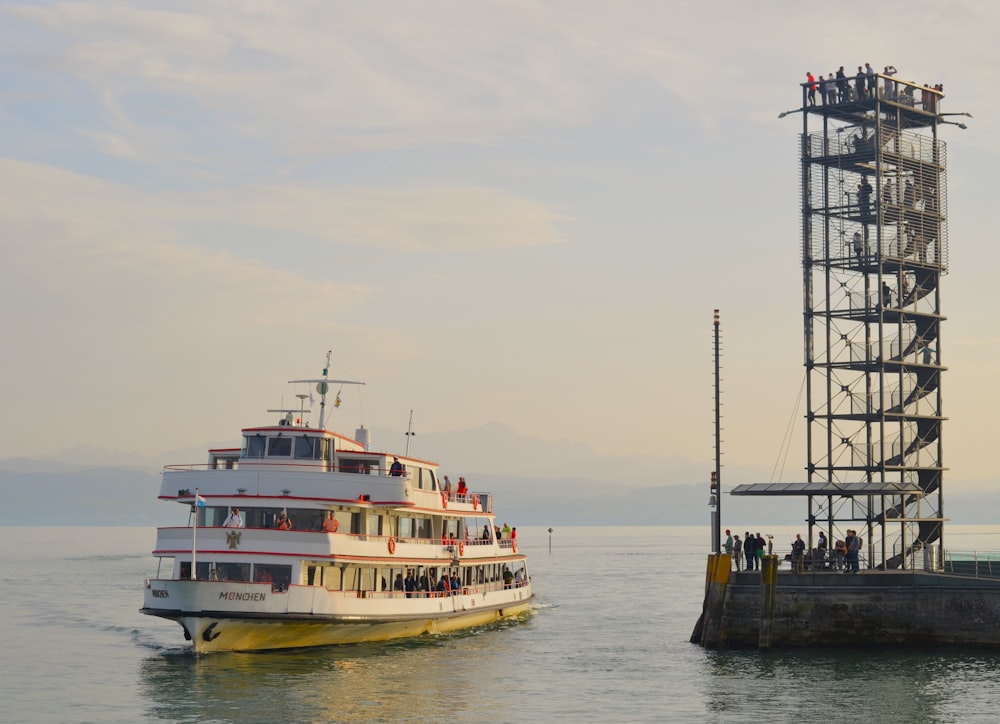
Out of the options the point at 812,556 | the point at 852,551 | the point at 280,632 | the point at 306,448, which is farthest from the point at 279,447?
the point at 852,551

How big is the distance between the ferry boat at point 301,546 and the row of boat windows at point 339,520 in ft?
0.15

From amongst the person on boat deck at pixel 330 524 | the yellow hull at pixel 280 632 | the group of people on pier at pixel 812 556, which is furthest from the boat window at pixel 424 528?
the group of people on pier at pixel 812 556

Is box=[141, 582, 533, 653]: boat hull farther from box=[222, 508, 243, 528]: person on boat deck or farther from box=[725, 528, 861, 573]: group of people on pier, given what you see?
box=[725, 528, 861, 573]: group of people on pier

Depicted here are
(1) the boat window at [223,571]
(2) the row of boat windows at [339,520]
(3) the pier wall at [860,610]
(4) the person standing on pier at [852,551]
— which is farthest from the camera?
(2) the row of boat windows at [339,520]

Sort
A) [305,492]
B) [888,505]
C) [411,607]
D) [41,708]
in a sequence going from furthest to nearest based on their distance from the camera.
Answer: [888,505] < [411,607] < [305,492] < [41,708]

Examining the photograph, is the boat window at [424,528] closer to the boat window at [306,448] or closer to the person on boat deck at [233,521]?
the boat window at [306,448]

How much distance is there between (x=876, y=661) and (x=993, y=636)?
4000mm

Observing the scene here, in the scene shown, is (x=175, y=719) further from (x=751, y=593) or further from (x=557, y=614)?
(x=557, y=614)

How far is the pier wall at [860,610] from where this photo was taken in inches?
1821

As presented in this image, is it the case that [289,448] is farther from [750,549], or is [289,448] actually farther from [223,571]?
[750,549]

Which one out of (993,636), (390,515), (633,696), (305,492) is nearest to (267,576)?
(305,492)

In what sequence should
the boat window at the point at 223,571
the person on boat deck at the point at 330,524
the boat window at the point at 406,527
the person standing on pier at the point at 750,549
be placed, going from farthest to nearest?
the boat window at the point at 406,527 < the person standing on pier at the point at 750,549 < the person on boat deck at the point at 330,524 < the boat window at the point at 223,571

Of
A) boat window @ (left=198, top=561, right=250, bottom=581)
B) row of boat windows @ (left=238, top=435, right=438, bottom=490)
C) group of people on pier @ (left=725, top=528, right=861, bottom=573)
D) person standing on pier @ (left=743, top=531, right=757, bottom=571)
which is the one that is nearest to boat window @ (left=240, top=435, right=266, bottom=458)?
row of boat windows @ (left=238, top=435, right=438, bottom=490)

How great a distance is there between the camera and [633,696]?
1650 inches
